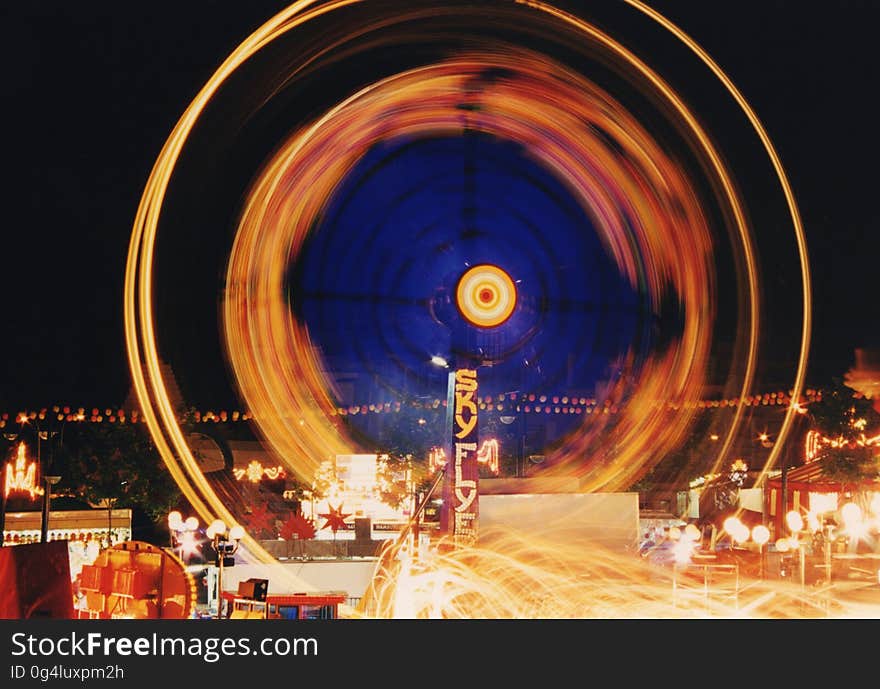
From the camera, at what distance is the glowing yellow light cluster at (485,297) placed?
44.7ft

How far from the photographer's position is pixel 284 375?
15.6 meters

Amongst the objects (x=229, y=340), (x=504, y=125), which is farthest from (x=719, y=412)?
(x=229, y=340)

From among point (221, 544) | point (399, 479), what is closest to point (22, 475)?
point (221, 544)

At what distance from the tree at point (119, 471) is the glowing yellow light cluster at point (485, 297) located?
1275cm

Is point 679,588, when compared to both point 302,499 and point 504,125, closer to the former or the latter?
point 504,125

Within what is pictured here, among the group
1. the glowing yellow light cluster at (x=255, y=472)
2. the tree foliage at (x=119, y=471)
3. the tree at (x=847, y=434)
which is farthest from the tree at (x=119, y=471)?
the tree at (x=847, y=434)

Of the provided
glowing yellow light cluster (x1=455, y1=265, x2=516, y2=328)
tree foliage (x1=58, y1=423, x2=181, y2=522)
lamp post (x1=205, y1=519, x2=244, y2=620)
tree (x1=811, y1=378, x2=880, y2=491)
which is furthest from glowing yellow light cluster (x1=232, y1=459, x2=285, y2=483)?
lamp post (x1=205, y1=519, x2=244, y2=620)

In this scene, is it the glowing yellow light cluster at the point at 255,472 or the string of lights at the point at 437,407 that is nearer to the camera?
the string of lights at the point at 437,407

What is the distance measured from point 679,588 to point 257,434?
71.4ft

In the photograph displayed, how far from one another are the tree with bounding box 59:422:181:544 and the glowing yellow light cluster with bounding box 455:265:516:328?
12752 millimetres

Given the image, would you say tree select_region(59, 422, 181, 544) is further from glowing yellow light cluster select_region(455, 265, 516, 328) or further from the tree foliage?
glowing yellow light cluster select_region(455, 265, 516, 328)

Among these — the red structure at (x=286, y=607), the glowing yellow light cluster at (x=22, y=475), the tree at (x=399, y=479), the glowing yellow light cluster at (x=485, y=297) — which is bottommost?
the tree at (x=399, y=479)

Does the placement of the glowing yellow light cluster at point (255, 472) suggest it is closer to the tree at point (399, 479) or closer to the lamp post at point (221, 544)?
the tree at point (399, 479)

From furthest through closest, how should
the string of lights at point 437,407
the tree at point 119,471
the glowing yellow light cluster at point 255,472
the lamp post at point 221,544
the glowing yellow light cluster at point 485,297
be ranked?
the glowing yellow light cluster at point 255,472 → the tree at point 119,471 → the string of lights at point 437,407 → the glowing yellow light cluster at point 485,297 → the lamp post at point 221,544
